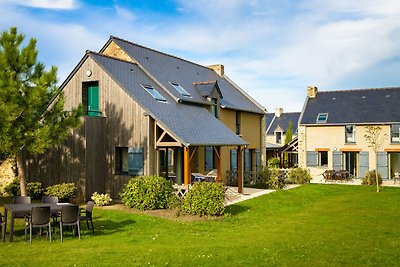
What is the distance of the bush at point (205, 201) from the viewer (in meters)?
15.1

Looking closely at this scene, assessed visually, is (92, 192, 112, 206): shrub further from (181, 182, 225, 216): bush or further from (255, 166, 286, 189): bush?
(255, 166, 286, 189): bush

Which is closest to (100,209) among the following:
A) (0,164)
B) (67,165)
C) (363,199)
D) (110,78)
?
(67,165)

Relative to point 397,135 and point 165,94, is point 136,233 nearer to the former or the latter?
point 165,94

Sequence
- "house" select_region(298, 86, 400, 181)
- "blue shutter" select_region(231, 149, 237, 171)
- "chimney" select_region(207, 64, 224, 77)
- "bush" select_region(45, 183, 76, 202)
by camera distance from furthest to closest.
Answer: "house" select_region(298, 86, 400, 181), "chimney" select_region(207, 64, 224, 77), "blue shutter" select_region(231, 149, 237, 171), "bush" select_region(45, 183, 76, 202)

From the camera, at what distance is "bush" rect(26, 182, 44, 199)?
18484 millimetres

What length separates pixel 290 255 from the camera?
9055mm

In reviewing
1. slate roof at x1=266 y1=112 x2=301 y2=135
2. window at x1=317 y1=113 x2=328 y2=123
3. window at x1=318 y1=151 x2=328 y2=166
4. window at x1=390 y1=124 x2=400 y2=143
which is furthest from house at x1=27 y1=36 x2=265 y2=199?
slate roof at x1=266 y1=112 x2=301 y2=135

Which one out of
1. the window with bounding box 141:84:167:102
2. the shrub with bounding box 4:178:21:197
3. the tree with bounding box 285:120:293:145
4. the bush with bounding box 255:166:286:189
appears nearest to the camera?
the shrub with bounding box 4:178:21:197

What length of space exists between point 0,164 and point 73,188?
18.6 ft

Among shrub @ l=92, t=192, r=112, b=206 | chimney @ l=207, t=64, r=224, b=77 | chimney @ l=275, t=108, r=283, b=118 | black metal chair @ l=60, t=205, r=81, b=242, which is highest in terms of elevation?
chimney @ l=207, t=64, r=224, b=77

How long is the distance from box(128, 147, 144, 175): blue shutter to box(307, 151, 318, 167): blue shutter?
20.4 metres

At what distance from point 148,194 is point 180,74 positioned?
1087cm

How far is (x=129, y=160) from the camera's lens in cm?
1845

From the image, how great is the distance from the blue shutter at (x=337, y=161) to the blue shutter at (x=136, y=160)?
67.5 feet
